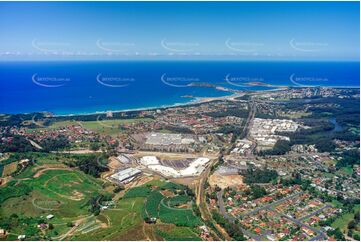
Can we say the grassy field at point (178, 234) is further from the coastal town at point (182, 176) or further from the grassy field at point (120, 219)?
the grassy field at point (120, 219)

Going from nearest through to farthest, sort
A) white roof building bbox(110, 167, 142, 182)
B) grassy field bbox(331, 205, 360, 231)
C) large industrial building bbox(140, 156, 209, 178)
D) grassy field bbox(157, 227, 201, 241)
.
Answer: grassy field bbox(157, 227, 201, 241), grassy field bbox(331, 205, 360, 231), white roof building bbox(110, 167, 142, 182), large industrial building bbox(140, 156, 209, 178)

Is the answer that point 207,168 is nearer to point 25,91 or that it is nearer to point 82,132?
point 82,132

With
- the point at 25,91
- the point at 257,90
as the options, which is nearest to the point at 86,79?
the point at 25,91

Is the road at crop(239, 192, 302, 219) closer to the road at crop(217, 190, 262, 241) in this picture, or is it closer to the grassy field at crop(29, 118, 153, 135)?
the road at crop(217, 190, 262, 241)

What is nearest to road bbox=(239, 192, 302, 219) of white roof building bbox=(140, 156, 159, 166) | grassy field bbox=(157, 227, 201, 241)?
grassy field bbox=(157, 227, 201, 241)

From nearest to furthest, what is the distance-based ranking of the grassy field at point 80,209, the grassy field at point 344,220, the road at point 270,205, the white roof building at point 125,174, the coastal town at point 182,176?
the grassy field at point 80,209 → the coastal town at point 182,176 → the grassy field at point 344,220 → the road at point 270,205 → the white roof building at point 125,174

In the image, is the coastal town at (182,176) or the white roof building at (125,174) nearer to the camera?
the coastal town at (182,176)

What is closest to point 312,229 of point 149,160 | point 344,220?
point 344,220

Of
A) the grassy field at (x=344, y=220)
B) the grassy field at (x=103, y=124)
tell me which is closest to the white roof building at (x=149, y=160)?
the grassy field at (x=103, y=124)

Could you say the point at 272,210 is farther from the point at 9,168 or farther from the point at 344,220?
the point at 9,168
